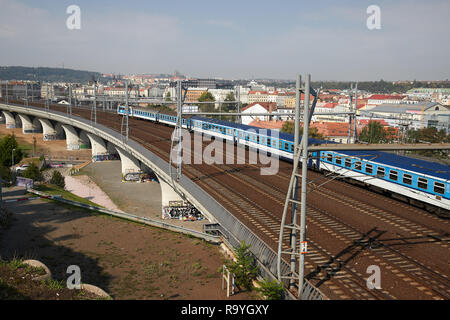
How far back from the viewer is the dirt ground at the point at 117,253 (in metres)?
18.4

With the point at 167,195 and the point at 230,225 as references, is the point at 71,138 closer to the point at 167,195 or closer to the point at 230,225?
the point at 167,195

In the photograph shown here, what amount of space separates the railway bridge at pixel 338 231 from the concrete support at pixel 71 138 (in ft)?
171

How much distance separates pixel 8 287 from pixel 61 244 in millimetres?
9432

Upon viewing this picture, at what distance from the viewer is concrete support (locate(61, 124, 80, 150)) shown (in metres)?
80.4

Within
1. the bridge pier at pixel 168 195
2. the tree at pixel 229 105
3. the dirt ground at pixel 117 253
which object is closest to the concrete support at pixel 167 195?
the bridge pier at pixel 168 195

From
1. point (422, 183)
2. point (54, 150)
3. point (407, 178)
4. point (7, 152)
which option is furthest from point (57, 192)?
point (54, 150)

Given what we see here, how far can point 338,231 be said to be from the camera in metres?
19.8

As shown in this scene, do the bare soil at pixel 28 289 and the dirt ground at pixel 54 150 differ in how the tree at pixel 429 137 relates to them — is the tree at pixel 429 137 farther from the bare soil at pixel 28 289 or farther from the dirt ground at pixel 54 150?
the dirt ground at pixel 54 150

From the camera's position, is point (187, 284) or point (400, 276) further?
point (187, 284)

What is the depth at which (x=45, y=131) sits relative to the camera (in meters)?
93.4

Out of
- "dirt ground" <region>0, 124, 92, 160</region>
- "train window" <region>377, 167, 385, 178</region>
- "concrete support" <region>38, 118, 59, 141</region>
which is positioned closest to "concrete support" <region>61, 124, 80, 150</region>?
"dirt ground" <region>0, 124, 92, 160</region>

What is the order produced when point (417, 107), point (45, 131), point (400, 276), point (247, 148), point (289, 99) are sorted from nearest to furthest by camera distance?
1. point (400, 276)
2. point (247, 148)
3. point (417, 107)
4. point (45, 131)
5. point (289, 99)
